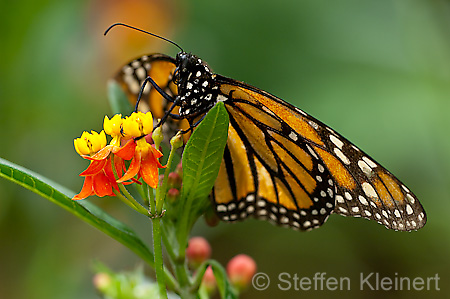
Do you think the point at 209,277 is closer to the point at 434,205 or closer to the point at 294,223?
the point at 294,223

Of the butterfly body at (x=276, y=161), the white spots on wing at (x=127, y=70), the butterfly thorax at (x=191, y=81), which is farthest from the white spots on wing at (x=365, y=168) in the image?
Result: the white spots on wing at (x=127, y=70)

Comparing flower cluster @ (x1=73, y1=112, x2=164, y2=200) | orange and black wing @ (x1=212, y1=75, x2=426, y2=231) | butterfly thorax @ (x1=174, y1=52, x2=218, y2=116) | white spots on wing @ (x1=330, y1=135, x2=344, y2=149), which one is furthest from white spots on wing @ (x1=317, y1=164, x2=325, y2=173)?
flower cluster @ (x1=73, y1=112, x2=164, y2=200)

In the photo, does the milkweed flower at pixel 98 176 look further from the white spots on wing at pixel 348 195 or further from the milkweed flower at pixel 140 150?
the white spots on wing at pixel 348 195

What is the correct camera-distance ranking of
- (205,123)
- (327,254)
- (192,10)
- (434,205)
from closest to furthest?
(205,123)
(434,205)
(327,254)
(192,10)

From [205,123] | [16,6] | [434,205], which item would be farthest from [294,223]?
[16,6]

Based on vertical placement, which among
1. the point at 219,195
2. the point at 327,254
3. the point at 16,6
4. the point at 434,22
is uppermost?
the point at 434,22
